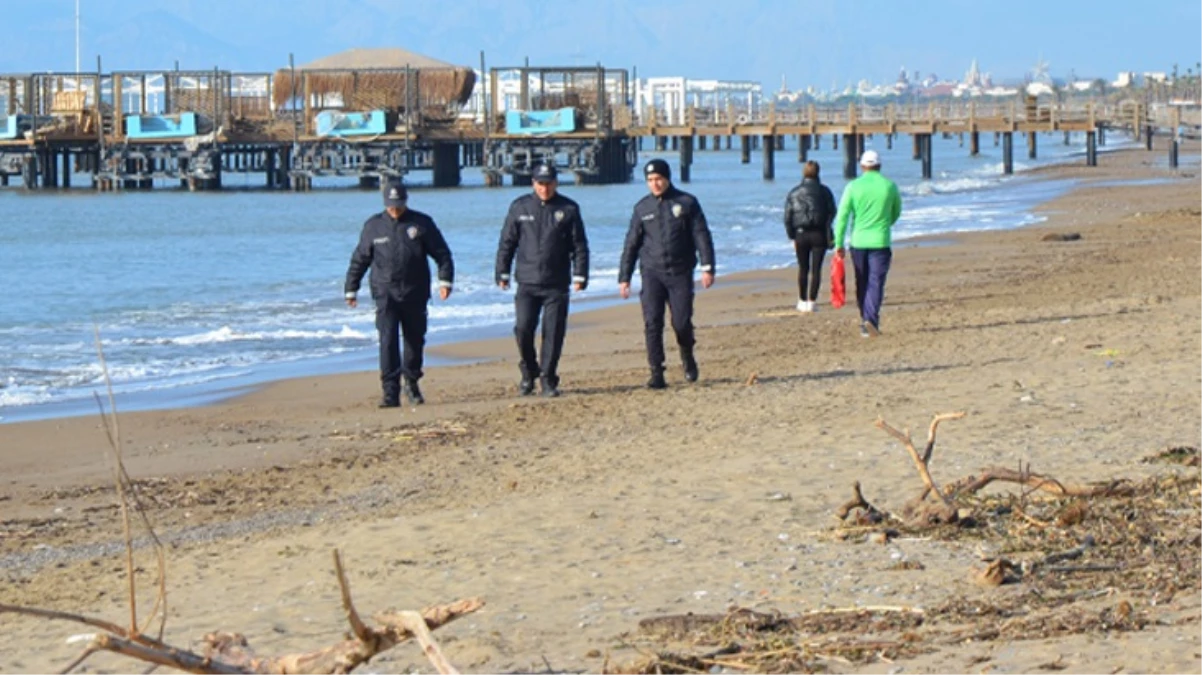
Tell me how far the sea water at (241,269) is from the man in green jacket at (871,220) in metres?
3.68

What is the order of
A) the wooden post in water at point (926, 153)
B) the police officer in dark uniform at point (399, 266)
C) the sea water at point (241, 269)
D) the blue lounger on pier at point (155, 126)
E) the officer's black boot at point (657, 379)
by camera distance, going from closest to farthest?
the police officer in dark uniform at point (399, 266), the officer's black boot at point (657, 379), the sea water at point (241, 269), the wooden post in water at point (926, 153), the blue lounger on pier at point (155, 126)

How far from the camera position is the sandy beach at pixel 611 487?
5.36 m

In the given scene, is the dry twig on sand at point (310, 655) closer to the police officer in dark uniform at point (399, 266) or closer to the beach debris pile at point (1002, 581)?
the beach debris pile at point (1002, 581)

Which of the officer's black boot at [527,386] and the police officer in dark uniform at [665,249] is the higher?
the police officer in dark uniform at [665,249]

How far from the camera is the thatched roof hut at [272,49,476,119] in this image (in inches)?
2552

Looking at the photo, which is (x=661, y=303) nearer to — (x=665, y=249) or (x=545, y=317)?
(x=665, y=249)

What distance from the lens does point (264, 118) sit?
65.0 m

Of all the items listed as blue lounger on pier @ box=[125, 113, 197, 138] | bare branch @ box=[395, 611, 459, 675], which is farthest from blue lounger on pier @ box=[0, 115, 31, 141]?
bare branch @ box=[395, 611, 459, 675]

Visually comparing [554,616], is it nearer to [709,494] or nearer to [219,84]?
[709,494]

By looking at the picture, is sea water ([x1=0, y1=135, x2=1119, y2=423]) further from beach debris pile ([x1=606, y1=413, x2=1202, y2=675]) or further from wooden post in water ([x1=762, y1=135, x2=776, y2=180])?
beach debris pile ([x1=606, y1=413, x2=1202, y2=675])

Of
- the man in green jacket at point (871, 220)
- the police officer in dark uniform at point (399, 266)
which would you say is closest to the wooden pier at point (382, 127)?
the man in green jacket at point (871, 220)

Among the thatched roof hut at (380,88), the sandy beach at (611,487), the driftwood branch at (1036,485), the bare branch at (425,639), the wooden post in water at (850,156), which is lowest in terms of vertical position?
the sandy beach at (611,487)

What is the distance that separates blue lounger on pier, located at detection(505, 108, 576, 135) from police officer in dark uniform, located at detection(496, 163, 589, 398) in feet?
171

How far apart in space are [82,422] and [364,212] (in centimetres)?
3776
